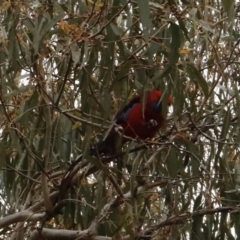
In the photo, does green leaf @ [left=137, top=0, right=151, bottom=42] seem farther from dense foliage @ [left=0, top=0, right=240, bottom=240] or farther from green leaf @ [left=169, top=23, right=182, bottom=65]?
green leaf @ [left=169, top=23, right=182, bottom=65]

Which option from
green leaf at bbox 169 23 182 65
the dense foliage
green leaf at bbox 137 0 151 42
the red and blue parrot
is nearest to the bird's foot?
the red and blue parrot

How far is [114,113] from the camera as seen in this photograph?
1.54m

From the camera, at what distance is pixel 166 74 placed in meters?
1.29

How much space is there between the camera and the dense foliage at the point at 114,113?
4.29 ft

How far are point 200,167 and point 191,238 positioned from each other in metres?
0.23

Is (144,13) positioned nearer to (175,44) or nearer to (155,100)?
(175,44)

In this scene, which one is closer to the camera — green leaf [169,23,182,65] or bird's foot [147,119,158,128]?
green leaf [169,23,182,65]

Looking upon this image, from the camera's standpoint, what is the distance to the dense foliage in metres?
1.31

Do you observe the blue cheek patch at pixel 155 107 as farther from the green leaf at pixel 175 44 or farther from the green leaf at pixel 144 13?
the green leaf at pixel 144 13

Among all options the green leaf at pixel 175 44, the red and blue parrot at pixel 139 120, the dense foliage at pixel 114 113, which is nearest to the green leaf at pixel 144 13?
the dense foliage at pixel 114 113

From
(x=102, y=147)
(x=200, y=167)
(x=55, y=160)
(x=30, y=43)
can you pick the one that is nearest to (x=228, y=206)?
(x=200, y=167)

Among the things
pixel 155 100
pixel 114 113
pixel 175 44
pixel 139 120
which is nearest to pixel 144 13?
pixel 175 44

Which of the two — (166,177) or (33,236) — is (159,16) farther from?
(33,236)

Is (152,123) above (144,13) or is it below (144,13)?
below
